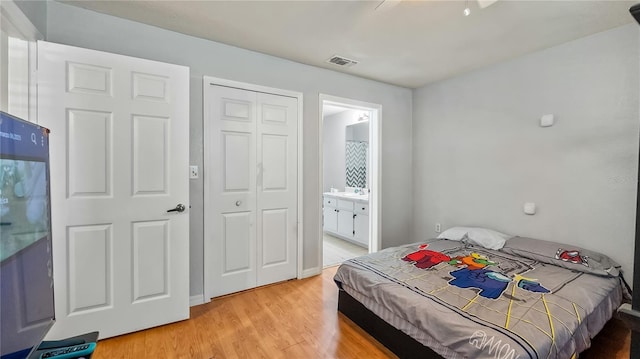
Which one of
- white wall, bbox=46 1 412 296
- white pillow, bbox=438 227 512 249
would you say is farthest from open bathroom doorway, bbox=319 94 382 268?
white pillow, bbox=438 227 512 249

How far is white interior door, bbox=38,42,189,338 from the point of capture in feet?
6.09

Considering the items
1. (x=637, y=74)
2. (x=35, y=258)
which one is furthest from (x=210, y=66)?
(x=637, y=74)

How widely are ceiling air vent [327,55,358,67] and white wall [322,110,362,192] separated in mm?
2031

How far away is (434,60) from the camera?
296cm

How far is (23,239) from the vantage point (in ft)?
3.21

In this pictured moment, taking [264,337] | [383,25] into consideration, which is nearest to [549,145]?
[383,25]

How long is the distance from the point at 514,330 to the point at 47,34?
3.57 meters

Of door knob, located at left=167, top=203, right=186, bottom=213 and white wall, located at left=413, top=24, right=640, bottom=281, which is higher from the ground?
white wall, located at left=413, top=24, right=640, bottom=281

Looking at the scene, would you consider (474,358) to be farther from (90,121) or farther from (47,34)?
(47,34)

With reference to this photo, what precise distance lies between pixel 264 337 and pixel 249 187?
1.39 meters

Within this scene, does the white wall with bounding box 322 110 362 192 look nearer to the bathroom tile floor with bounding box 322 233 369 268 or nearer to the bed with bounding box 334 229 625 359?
the bathroom tile floor with bounding box 322 233 369 268

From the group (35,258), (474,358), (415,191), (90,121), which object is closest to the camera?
(35,258)

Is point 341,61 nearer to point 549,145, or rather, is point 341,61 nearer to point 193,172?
point 193,172

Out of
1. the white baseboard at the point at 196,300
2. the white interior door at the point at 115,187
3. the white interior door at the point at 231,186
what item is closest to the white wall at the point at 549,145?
the white interior door at the point at 231,186
